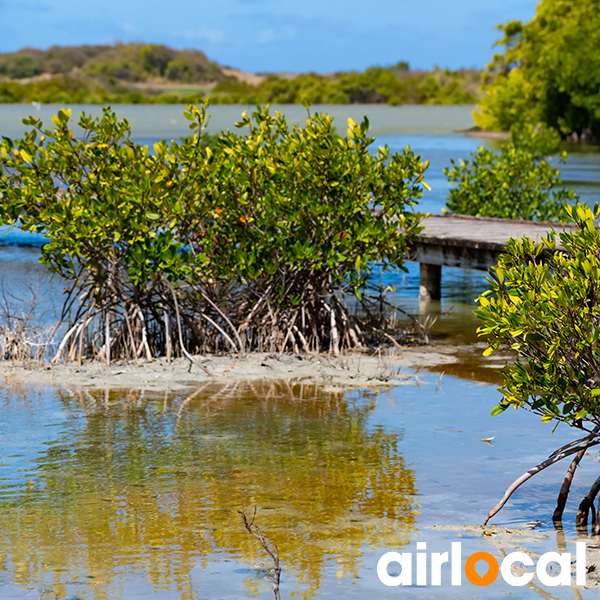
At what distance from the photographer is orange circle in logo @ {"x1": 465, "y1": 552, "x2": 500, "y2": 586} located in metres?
5.07

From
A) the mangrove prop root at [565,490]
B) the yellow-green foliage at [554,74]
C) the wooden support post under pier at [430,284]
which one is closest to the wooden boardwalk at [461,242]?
the wooden support post under pier at [430,284]

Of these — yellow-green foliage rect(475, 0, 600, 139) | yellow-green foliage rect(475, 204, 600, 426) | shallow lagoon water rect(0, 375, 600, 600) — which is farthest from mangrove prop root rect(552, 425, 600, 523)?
yellow-green foliage rect(475, 0, 600, 139)

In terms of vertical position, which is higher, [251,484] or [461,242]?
[461,242]

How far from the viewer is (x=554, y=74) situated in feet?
196

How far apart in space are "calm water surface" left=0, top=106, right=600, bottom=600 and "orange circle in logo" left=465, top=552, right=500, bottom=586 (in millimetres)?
64

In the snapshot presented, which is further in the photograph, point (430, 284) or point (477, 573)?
point (430, 284)

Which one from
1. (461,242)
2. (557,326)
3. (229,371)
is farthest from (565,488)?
(461,242)

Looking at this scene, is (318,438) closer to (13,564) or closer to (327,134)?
(13,564)

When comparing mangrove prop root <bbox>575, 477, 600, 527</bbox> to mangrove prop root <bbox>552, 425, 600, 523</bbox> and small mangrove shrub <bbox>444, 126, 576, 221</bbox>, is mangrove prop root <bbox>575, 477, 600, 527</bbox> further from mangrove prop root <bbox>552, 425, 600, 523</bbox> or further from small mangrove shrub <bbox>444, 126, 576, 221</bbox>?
small mangrove shrub <bbox>444, 126, 576, 221</bbox>

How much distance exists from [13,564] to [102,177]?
529cm

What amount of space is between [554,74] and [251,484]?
56.5 m

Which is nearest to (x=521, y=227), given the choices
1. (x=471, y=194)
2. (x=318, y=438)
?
(x=471, y=194)

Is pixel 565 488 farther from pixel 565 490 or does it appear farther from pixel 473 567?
pixel 473 567

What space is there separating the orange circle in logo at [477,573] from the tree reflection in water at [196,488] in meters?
0.42
